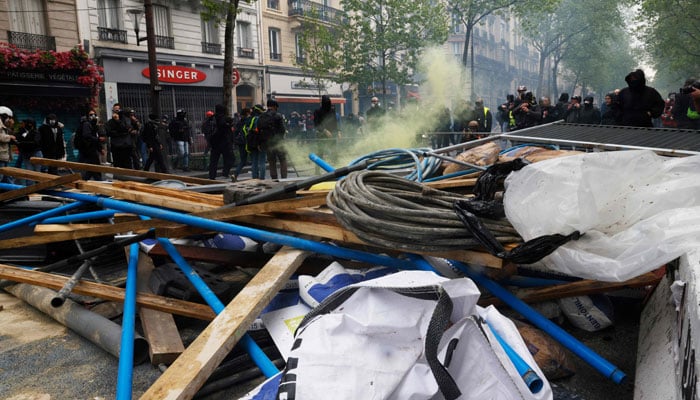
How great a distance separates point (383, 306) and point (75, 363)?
202 centimetres

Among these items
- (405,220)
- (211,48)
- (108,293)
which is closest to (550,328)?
(405,220)

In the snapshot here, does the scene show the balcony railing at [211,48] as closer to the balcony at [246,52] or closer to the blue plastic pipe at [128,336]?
the balcony at [246,52]

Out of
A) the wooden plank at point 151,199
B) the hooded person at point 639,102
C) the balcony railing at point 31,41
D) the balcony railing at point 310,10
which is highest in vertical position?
the balcony railing at point 310,10

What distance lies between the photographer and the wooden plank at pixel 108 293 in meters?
2.85

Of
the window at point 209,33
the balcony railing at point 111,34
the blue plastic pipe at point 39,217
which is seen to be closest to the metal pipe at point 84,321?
the blue plastic pipe at point 39,217

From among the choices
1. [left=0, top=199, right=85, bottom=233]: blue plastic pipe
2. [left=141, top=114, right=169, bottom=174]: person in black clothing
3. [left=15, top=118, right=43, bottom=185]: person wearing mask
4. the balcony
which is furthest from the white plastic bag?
the balcony

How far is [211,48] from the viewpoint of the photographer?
74.2 ft

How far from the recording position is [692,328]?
137 cm

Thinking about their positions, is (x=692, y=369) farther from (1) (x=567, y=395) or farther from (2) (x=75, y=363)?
(2) (x=75, y=363)

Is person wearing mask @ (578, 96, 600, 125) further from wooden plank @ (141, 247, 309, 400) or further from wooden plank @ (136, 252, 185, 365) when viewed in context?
wooden plank @ (136, 252, 185, 365)

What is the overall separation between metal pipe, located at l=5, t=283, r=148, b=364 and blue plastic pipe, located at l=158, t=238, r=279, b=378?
0.41 metres

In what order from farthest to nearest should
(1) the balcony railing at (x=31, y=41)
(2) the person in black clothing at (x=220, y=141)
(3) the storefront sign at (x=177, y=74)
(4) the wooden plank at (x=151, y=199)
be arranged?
1. (3) the storefront sign at (x=177, y=74)
2. (1) the balcony railing at (x=31, y=41)
3. (2) the person in black clothing at (x=220, y=141)
4. (4) the wooden plank at (x=151, y=199)

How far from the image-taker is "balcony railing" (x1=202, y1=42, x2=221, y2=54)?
22383 mm

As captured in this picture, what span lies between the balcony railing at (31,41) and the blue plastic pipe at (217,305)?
16127 millimetres
